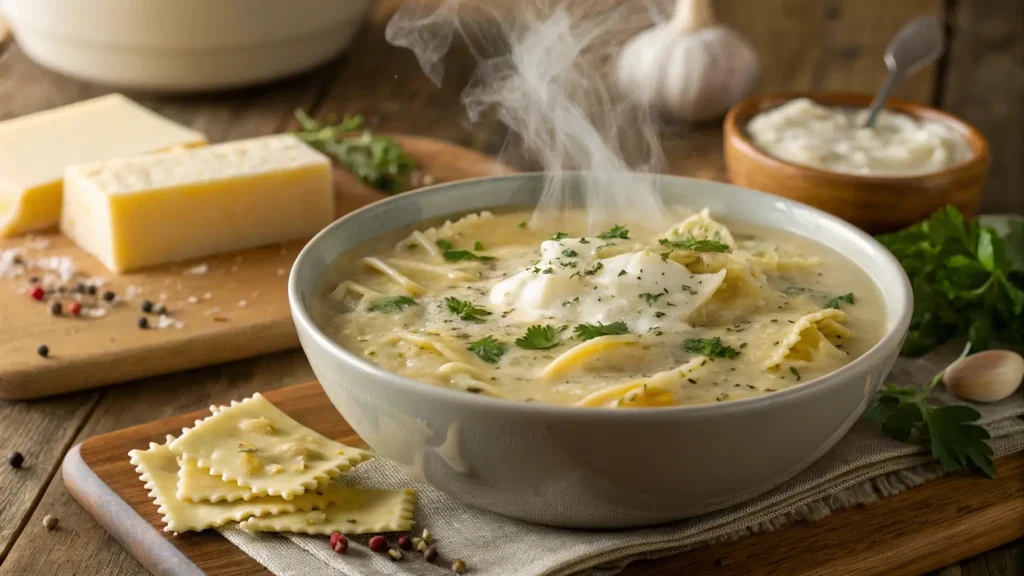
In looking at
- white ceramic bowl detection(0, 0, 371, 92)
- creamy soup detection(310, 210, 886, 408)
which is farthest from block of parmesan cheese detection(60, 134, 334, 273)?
creamy soup detection(310, 210, 886, 408)

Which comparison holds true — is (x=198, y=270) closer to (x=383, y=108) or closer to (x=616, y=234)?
(x=616, y=234)

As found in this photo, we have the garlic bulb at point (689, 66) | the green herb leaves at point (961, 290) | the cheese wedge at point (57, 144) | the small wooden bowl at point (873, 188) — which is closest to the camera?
the green herb leaves at point (961, 290)

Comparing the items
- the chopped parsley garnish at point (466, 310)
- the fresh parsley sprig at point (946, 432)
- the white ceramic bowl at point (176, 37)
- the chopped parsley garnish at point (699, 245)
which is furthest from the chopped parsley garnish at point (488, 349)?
the white ceramic bowl at point (176, 37)

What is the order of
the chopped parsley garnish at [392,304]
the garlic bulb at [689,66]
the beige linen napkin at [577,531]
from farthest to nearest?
1. the garlic bulb at [689,66]
2. the chopped parsley garnish at [392,304]
3. the beige linen napkin at [577,531]

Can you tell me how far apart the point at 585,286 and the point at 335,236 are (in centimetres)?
70

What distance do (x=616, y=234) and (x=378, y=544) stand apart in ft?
3.49

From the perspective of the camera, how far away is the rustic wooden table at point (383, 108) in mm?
2871

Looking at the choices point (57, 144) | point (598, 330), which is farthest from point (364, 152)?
point (598, 330)

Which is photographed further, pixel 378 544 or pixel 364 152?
pixel 364 152

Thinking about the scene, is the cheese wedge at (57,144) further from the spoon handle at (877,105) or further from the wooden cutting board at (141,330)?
the spoon handle at (877,105)

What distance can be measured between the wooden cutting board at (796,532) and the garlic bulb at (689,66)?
286 cm

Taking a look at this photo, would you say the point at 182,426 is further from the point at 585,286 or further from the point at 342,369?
the point at 585,286

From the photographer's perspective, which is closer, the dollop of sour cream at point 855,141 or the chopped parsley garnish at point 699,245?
the chopped parsley garnish at point 699,245

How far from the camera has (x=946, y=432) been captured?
9.78 feet
